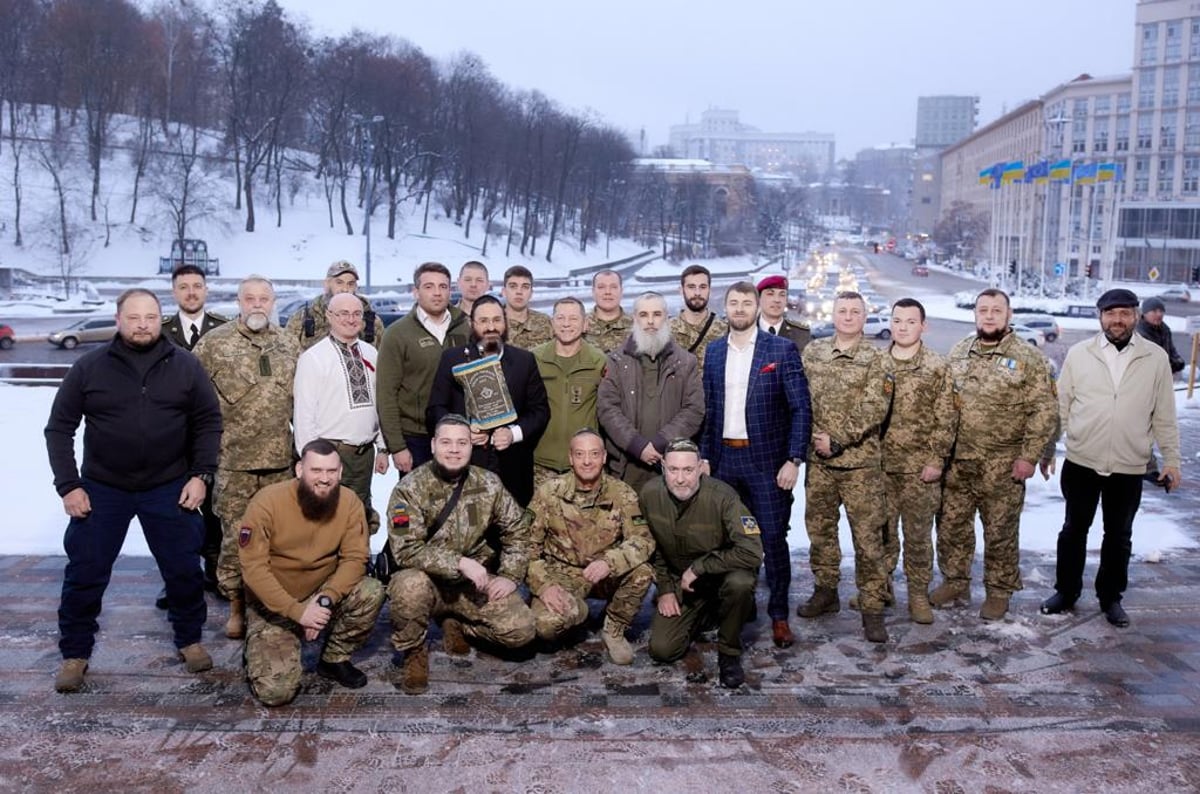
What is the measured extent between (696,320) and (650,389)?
1042 mm

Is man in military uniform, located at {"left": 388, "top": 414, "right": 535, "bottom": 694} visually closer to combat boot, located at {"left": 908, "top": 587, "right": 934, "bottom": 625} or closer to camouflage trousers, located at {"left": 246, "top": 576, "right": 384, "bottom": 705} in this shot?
camouflage trousers, located at {"left": 246, "top": 576, "right": 384, "bottom": 705}

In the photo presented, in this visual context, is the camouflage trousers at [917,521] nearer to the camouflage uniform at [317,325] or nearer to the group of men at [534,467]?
the group of men at [534,467]

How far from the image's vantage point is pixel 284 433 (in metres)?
5.96

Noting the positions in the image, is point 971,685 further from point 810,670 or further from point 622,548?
point 622,548

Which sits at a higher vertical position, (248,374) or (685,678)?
(248,374)

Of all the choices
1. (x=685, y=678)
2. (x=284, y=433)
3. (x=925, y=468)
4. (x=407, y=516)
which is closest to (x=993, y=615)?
(x=925, y=468)

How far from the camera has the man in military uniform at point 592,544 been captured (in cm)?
550

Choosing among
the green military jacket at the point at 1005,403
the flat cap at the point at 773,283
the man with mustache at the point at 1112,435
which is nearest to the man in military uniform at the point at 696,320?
the flat cap at the point at 773,283

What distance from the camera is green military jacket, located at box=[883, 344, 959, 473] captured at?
6.03 m

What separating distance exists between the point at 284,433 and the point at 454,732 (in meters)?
2.29

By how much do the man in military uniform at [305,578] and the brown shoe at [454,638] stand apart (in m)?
0.50

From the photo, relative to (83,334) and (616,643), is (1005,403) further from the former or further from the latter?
(83,334)

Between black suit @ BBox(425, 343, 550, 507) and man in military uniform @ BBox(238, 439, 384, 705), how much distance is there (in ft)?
3.21

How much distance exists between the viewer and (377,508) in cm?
850
